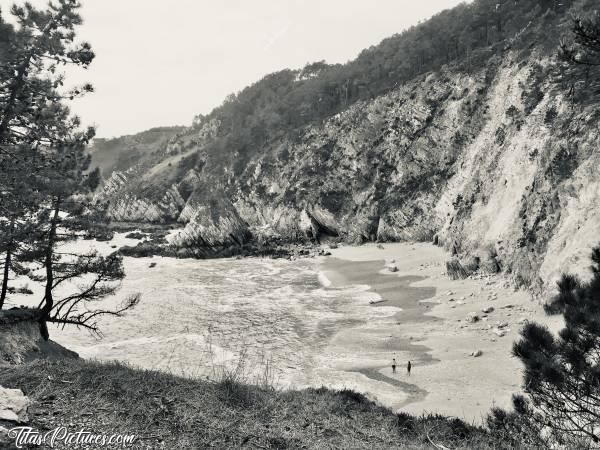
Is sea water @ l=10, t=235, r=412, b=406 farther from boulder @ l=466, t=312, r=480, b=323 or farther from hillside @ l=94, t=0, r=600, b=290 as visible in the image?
hillside @ l=94, t=0, r=600, b=290

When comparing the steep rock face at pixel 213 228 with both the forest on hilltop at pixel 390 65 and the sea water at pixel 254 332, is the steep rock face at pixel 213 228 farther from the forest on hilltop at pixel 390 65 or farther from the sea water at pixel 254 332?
the forest on hilltop at pixel 390 65

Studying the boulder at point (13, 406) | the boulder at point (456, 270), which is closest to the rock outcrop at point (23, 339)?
the boulder at point (13, 406)

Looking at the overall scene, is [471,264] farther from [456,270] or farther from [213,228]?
[213,228]

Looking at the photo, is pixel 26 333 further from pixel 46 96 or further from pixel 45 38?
pixel 45 38

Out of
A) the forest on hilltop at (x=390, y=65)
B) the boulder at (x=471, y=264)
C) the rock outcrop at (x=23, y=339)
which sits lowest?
the boulder at (x=471, y=264)

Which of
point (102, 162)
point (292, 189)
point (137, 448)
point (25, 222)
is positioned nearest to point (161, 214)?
point (292, 189)

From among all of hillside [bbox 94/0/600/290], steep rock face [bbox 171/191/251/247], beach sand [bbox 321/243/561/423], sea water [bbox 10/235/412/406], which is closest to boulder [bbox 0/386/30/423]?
sea water [bbox 10/235/412/406]

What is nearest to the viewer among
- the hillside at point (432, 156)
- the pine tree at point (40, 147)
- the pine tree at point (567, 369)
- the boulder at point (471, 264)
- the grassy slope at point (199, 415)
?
the grassy slope at point (199, 415)
